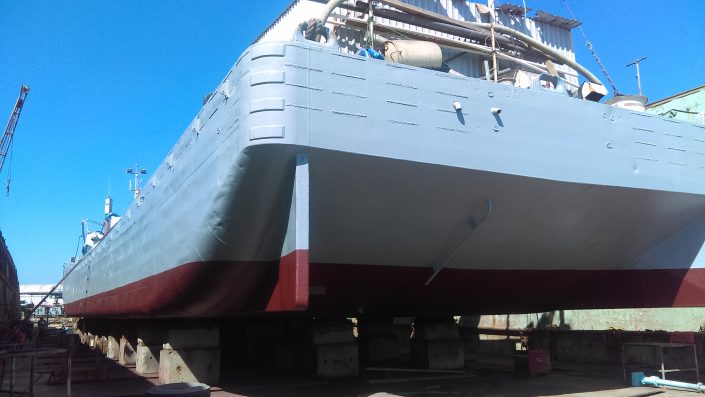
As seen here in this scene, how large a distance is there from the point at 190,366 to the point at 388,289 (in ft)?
11.7

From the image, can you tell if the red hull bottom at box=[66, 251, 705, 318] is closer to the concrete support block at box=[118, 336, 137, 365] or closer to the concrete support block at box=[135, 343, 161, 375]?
the concrete support block at box=[135, 343, 161, 375]

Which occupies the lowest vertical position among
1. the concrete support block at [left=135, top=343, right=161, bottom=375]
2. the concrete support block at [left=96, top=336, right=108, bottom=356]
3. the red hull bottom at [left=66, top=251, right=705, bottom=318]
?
the concrete support block at [left=96, top=336, right=108, bottom=356]

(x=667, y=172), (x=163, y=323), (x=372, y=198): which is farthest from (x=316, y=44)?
(x=163, y=323)

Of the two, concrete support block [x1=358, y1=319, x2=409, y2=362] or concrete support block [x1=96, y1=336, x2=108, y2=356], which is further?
concrete support block [x1=96, y1=336, x2=108, y2=356]

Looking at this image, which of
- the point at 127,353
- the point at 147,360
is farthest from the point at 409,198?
the point at 127,353

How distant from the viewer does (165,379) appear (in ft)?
28.0

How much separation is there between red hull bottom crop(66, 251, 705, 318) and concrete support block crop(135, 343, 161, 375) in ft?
4.38

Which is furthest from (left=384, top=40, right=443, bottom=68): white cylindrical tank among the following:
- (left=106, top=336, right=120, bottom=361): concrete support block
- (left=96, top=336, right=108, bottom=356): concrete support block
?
(left=96, top=336, right=108, bottom=356): concrete support block

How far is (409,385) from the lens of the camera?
8945 mm

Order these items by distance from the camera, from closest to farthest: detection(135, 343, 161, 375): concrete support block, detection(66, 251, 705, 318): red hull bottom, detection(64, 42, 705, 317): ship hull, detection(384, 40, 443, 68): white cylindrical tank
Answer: detection(64, 42, 705, 317): ship hull → detection(66, 251, 705, 318): red hull bottom → detection(384, 40, 443, 68): white cylindrical tank → detection(135, 343, 161, 375): concrete support block

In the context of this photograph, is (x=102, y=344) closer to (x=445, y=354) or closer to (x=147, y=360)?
(x=147, y=360)

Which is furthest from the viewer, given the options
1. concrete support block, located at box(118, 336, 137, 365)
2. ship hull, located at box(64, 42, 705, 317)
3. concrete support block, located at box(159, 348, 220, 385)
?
concrete support block, located at box(118, 336, 137, 365)

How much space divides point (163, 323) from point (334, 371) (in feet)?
13.1

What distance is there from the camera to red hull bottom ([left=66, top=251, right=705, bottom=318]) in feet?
21.3
